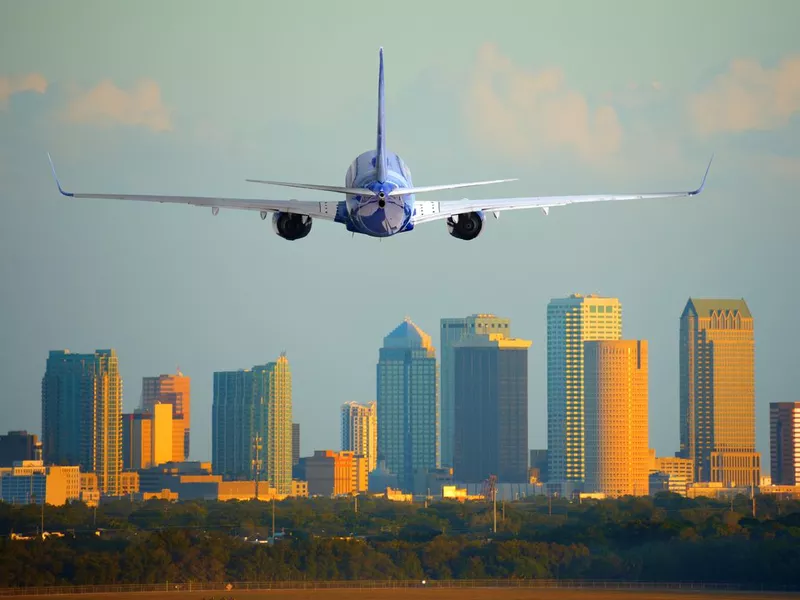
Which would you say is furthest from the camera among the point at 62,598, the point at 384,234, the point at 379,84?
the point at 62,598

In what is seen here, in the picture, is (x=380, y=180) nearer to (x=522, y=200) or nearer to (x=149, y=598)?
(x=522, y=200)

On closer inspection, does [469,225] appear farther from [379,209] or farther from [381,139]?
[379,209]

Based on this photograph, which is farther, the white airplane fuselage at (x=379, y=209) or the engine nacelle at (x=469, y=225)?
the engine nacelle at (x=469, y=225)

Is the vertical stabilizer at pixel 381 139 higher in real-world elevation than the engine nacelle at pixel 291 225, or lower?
higher

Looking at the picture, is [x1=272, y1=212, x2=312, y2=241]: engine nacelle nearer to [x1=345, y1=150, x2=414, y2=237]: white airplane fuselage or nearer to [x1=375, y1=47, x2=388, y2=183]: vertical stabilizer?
[x1=345, y1=150, x2=414, y2=237]: white airplane fuselage

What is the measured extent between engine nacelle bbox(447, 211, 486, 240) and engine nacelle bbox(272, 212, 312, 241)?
857cm

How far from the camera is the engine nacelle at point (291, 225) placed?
108m

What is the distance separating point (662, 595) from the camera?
198250 mm

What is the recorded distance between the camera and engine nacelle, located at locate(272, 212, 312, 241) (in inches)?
4232

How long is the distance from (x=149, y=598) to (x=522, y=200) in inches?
4089

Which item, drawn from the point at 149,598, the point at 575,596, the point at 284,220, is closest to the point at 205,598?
the point at 149,598

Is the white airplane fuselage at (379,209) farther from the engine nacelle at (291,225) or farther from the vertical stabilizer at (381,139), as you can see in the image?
the engine nacelle at (291,225)

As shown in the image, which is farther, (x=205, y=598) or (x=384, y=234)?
(x=205, y=598)

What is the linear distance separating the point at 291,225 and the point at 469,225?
10.2 metres
